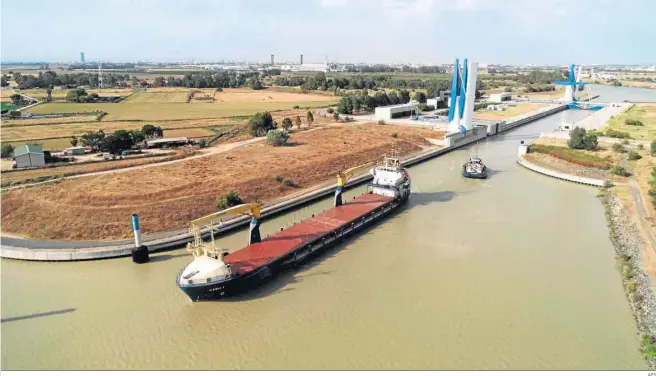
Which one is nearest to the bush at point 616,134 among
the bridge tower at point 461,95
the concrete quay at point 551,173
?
the concrete quay at point 551,173

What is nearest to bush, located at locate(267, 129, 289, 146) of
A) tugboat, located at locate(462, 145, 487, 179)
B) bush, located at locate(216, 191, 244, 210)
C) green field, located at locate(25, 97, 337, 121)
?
bush, located at locate(216, 191, 244, 210)

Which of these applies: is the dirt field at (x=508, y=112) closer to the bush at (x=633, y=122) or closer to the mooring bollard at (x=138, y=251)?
the bush at (x=633, y=122)

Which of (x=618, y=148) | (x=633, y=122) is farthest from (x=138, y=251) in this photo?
(x=633, y=122)

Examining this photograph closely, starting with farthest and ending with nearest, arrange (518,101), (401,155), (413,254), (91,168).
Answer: (518,101)
(401,155)
(91,168)
(413,254)

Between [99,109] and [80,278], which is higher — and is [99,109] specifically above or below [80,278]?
above

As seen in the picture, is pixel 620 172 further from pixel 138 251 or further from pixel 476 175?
pixel 138 251

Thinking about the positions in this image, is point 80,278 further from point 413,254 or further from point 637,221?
point 637,221

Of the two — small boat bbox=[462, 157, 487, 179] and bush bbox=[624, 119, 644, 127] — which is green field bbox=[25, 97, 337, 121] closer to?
small boat bbox=[462, 157, 487, 179]

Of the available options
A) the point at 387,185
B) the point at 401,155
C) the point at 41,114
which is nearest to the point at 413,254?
the point at 387,185
